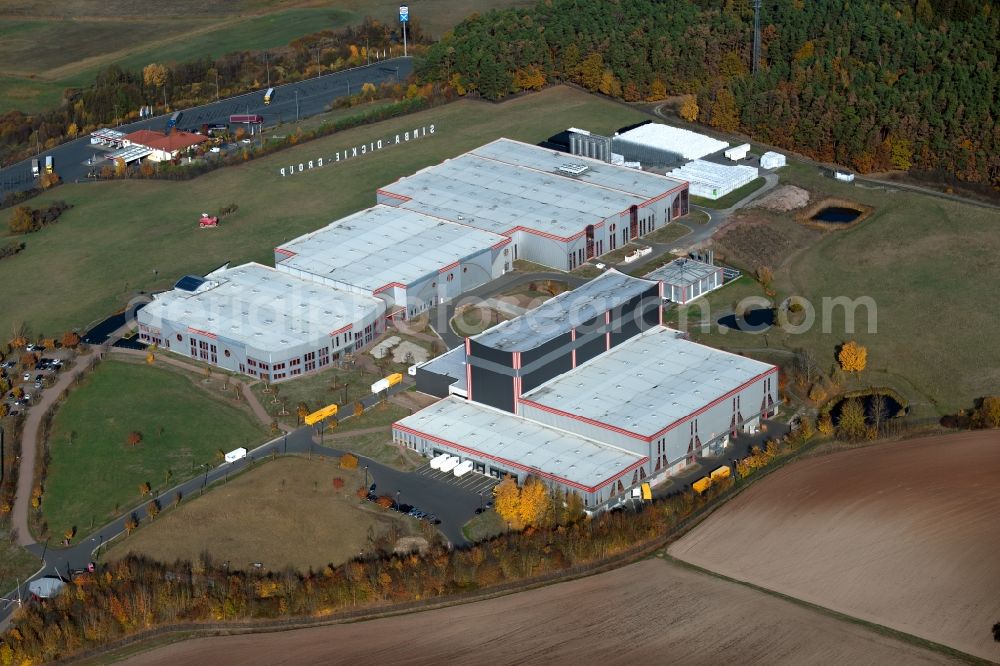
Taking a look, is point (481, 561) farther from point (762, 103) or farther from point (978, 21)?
point (978, 21)

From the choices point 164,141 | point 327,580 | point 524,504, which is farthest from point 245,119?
point 327,580

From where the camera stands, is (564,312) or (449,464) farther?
(564,312)

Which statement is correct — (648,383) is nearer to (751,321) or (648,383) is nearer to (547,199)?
(751,321)

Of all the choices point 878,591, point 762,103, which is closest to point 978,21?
point 762,103

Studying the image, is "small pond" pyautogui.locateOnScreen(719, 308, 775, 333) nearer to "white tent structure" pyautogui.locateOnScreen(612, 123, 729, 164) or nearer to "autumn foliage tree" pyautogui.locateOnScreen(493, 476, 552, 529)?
"autumn foliage tree" pyautogui.locateOnScreen(493, 476, 552, 529)

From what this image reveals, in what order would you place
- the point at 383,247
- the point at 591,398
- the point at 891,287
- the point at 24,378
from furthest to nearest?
the point at 383,247 < the point at 891,287 < the point at 24,378 < the point at 591,398

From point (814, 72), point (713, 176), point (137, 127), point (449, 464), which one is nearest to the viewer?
point (449, 464)
